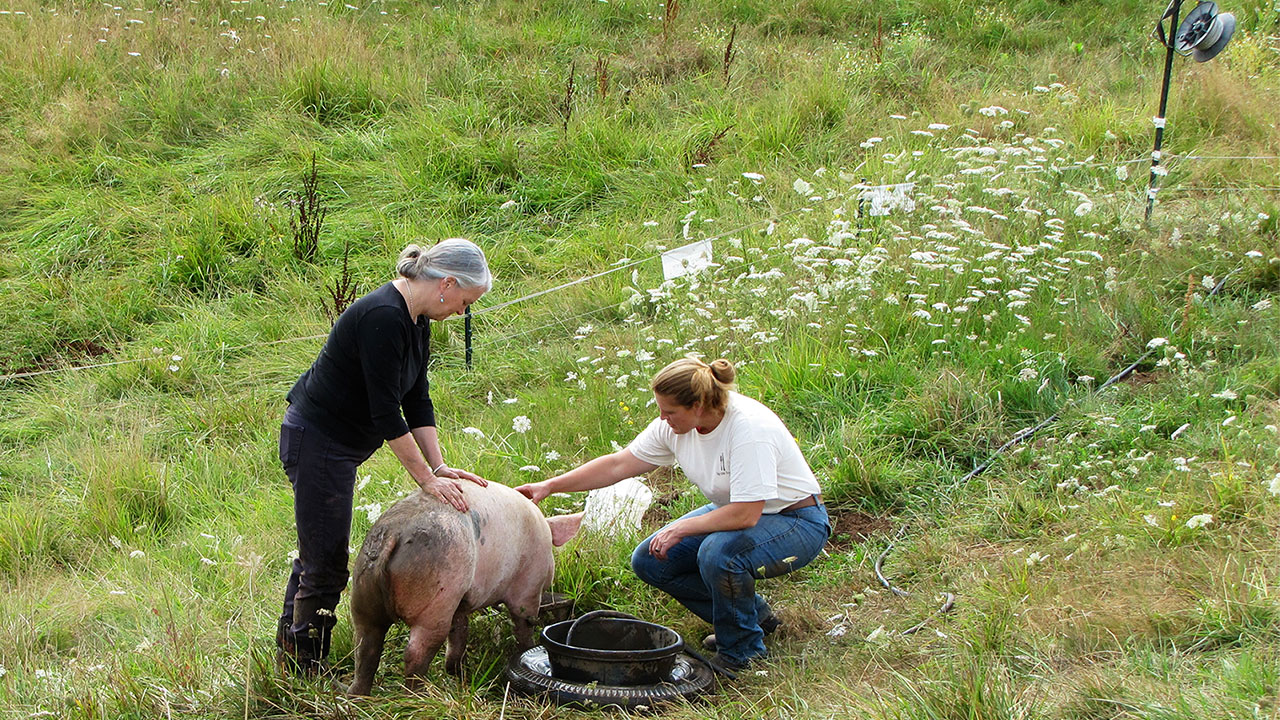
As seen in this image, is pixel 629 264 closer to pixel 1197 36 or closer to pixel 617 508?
pixel 617 508

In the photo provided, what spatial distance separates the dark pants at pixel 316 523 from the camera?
14.2 feet

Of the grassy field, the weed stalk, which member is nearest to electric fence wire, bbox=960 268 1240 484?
the grassy field

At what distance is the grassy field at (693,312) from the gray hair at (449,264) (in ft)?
4.99

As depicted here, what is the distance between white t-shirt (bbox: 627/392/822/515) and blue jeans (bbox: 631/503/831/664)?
0.12m

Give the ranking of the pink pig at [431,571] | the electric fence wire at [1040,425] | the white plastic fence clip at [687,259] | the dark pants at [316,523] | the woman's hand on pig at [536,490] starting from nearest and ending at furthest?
the pink pig at [431,571] → the dark pants at [316,523] → the woman's hand on pig at [536,490] → the electric fence wire at [1040,425] → the white plastic fence clip at [687,259]

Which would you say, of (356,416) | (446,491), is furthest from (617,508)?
(356,416)

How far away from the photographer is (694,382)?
14.4ft

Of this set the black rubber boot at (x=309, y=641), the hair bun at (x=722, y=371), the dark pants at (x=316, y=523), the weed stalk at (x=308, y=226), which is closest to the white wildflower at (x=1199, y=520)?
the hair bun at (x=722, y=371)

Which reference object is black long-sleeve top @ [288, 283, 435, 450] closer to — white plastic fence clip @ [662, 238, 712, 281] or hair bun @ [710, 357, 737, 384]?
hair bun @ [710, 357, 737, 384]

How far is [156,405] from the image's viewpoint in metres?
7.56

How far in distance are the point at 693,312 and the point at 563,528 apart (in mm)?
2798

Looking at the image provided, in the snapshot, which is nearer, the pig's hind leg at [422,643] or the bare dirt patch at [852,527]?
the pig's hind leg at [422,643]

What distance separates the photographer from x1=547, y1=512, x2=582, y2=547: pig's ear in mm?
4902

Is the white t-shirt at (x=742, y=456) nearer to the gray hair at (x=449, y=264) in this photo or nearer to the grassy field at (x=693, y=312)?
the grassy field at (x=693, y=312)
